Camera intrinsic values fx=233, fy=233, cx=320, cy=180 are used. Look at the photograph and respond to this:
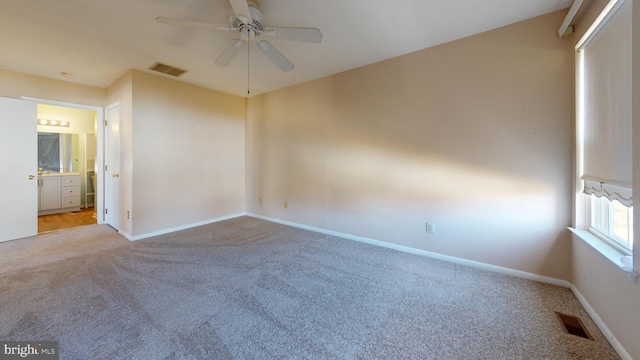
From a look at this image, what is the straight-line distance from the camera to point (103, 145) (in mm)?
4297

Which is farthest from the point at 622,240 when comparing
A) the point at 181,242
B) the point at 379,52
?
the point at 181,242

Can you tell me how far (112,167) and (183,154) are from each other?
128 centimetres

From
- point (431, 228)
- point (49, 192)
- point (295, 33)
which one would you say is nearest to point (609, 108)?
point (431, 228)

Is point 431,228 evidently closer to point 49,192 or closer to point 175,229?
point 175,229

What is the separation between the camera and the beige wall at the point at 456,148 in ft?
7.32

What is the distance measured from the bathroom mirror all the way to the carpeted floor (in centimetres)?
322

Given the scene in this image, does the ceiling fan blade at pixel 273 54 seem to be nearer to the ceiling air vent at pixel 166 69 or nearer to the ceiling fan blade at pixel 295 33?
the ceiling fan blade at pixel 295 33

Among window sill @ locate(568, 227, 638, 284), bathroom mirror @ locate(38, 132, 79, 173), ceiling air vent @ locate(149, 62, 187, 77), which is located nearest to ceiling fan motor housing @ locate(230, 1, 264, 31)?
A: ceiling air vent @ locate(149, 62, 187, 77)

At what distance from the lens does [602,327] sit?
1.62 m

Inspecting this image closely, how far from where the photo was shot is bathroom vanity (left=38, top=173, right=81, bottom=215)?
4.90 metres

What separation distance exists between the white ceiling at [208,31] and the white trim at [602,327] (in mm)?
2532

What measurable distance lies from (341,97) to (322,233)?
2.19 meters

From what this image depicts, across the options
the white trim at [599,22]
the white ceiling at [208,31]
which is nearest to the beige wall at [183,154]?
the white ceiling at [208,31]

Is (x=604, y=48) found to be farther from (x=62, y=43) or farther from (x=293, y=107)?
(x=62, y=43)
